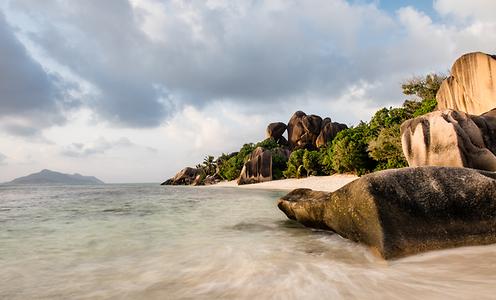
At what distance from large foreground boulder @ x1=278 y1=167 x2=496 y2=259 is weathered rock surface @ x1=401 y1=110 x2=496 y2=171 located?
7.29 metres

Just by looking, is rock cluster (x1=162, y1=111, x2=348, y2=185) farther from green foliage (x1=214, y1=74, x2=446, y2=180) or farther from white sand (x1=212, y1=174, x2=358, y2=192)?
white sand (x1=212, y1=174, x2=358, y2=192)

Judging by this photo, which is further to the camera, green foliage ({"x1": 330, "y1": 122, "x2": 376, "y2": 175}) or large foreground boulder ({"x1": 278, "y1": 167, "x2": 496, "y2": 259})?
green foliage ({"x1": 330, "y1": 122, "x2": 376, "y2": 175})

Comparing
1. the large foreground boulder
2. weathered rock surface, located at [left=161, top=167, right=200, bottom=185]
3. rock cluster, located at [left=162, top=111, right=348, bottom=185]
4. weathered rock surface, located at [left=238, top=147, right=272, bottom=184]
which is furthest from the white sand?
weathered rock surface, located at [left=161, top=167, right=200, bottom=185]

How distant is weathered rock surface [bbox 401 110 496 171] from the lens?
41.5ft

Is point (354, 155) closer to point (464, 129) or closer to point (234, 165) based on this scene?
point (464, 129)

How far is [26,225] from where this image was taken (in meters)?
10.6

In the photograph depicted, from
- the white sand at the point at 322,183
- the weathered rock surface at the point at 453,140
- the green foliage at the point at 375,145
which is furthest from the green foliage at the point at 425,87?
the weathered rock surface at the point at 453,140

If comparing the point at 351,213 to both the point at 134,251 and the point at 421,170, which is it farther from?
the point at 134,251

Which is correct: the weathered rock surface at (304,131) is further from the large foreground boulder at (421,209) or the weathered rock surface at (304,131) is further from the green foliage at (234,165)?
the large foreground boulder at (421,209)

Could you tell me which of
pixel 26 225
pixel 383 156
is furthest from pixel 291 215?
pixel 383 156

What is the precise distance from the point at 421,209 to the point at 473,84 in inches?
581

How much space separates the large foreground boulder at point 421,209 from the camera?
539 centimetres

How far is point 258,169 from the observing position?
6738 centimetres

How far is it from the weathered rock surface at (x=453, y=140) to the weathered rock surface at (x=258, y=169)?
52.1 meters
